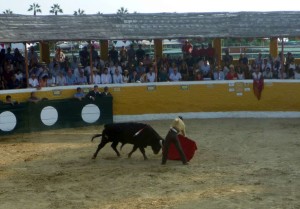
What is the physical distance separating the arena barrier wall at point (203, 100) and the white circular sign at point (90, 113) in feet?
2.81

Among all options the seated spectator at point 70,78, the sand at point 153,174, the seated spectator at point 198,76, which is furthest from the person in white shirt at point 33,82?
the seated spectator at point 198,76

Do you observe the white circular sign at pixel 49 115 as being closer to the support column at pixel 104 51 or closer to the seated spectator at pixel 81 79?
the seated spectator at pixel 81 79

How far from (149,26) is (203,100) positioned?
356cm

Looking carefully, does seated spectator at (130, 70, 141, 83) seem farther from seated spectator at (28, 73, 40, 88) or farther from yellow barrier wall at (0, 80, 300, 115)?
seated spectator at (28, 73, 40, 88)

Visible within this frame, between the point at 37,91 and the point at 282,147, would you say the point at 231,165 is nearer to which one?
the point at 282,147

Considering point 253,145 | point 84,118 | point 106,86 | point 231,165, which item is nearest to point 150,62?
point 106,86

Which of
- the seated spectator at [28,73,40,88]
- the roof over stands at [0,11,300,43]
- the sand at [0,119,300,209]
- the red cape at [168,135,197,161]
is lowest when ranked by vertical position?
the sand at [0,119,300,209]

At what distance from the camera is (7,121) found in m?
18.0

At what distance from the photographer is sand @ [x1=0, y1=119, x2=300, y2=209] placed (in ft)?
33.7

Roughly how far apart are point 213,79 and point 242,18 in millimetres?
2992

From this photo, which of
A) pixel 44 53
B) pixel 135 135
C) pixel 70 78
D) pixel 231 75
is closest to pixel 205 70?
pixel 231 75

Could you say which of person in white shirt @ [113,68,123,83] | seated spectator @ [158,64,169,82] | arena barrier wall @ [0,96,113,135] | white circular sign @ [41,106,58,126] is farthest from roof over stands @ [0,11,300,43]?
white circular sign @ [41,106,58,126]

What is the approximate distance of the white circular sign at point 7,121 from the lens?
17.9 metres

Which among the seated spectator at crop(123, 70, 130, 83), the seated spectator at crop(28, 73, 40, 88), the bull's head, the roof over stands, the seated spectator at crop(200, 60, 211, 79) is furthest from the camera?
the seated spectator at crop(200, 60, 211, 79)
